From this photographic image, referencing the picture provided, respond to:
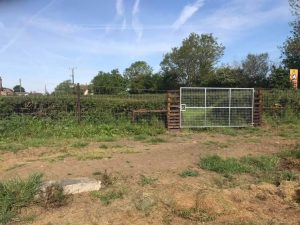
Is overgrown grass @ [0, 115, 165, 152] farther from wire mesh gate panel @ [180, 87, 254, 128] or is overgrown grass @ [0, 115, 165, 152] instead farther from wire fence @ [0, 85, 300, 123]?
wire mesh gate panel @ [180, 87, 254, 128]

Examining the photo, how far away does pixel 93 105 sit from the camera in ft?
47.3

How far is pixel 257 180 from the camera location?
699 centimetres

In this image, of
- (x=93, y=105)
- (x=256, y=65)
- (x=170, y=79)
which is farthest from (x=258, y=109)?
(x=170, y=79)

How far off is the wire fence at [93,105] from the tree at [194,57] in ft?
191

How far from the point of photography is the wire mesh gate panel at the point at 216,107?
49.3ft

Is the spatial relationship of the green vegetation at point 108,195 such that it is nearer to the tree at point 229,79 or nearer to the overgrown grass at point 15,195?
the overgrown grass at point 15,195

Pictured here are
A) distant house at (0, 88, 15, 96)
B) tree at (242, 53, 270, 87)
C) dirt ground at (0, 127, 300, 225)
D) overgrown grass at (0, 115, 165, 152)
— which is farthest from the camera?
tree at (242, 53, 270, 87)

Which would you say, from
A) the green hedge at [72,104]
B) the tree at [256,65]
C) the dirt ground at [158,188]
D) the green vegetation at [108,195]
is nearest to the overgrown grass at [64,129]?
the green hedge at [72,104]

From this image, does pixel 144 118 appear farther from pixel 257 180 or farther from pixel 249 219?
pixel 249 219

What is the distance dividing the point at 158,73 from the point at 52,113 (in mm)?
65477

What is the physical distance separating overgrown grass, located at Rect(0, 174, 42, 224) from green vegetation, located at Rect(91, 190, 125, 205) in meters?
0.82

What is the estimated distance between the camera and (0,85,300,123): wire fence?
13.8m

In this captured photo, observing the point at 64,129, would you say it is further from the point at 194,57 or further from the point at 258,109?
the point at 194,57

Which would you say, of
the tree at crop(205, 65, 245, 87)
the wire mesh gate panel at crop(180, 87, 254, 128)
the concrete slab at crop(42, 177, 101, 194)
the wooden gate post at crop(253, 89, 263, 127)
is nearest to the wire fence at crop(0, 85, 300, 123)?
the wire mesh gate panel at crop(180, 87, 254, 128)
